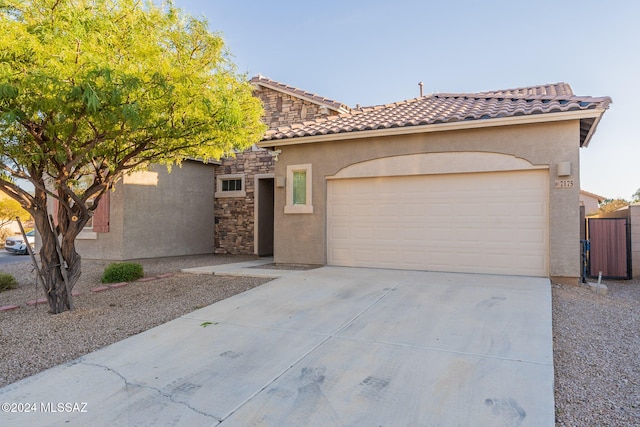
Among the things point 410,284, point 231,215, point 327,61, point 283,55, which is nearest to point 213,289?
point 410,284

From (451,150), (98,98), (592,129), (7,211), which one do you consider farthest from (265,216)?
(7,211)

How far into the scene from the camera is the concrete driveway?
3023 mm

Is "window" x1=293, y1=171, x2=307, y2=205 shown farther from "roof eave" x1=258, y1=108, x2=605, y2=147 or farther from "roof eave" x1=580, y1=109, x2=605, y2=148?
"roof eave" x1=580, y1=109, x2=605, y2=148

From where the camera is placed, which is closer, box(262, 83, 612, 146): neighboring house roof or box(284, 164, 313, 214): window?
box(262, 83, 612, 146): neighboring house roof

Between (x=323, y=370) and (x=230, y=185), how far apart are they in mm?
12509

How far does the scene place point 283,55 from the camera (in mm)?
15266

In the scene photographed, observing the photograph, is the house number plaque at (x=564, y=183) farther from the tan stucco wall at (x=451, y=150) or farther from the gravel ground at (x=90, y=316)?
the gravel ground at (x=90, y=316)

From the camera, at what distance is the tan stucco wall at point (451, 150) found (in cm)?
750

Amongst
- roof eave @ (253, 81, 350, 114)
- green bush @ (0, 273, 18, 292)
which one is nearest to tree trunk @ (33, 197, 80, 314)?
green bush @ (0, 273, 18, 292)

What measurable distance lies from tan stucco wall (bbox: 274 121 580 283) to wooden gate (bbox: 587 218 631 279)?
3.56 m

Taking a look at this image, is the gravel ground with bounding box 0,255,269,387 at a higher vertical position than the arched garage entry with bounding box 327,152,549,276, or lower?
lower

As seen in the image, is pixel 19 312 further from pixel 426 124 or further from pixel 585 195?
pixel 585 195

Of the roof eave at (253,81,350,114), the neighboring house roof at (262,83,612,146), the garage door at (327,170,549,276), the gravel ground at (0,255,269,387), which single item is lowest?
the gravel ground at (0,255,269,387)

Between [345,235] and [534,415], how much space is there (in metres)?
6.85
